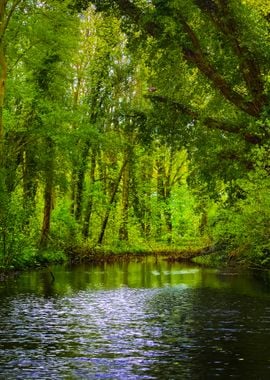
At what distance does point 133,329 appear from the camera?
648 inches

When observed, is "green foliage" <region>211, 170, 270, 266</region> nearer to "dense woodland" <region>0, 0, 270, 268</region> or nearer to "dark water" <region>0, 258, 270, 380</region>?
"dense woodland" <region>0, 0, 270, 268</region>

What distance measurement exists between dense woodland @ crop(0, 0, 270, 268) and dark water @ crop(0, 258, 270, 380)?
4295 mm

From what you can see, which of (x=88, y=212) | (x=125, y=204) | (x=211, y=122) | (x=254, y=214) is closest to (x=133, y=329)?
(x=254, y=214)

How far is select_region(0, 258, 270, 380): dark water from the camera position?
12219 mm

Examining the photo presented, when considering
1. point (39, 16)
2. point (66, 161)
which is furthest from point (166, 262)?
point (39, 16)

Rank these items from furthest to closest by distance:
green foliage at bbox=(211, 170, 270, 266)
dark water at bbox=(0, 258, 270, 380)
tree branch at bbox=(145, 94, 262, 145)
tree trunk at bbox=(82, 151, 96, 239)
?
tree trunk at bbox=(82, 151, 96, 239), tree branch at bbox=(145, 94, 262, 145), green foliage at bbox=(211, 170, 270, 266), dark water at bbox=(0, 258, 270, 380)

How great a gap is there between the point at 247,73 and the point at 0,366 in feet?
55.0

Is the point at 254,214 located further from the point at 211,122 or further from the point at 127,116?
the point at 127,116

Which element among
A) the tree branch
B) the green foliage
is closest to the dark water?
the green foliage

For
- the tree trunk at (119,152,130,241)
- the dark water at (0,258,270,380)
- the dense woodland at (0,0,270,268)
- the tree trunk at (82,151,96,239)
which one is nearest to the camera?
the dark water at (0,258,270,380)

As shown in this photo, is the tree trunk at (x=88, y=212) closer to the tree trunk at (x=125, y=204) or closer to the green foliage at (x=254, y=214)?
the tree trunk at (x=125, y=204)

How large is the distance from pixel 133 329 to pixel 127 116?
19217 mm

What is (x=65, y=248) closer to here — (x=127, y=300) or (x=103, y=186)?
(x=103, y=186)

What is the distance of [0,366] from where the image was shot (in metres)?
12.2
